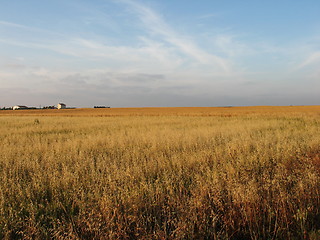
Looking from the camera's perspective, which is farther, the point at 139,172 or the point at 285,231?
the point at 139,172

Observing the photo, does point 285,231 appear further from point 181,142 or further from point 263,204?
point 181,142

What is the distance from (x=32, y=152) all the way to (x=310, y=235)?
9052 mm

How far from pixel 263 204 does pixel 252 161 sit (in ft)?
8.84

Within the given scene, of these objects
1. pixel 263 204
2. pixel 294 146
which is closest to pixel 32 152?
pixel 263 204

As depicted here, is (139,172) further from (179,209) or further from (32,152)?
(32,152)

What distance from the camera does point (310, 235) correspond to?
9.38ft

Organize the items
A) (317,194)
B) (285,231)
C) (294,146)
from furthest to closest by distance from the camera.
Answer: (294,146) → (317,194) → (285,231)

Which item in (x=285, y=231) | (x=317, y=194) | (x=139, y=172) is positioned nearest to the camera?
(x=285, y=231)

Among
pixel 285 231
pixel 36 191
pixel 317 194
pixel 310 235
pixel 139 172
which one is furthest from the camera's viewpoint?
pixel 139 172

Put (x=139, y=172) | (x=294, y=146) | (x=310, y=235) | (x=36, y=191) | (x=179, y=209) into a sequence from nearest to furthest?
(x=310, y=235)
(x=179, y=209)
(x=36, y=191)
(x=139, y=172)
(x=294, y=146)

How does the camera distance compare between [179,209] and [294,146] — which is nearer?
[179,209]

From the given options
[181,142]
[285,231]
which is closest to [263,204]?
[285,231]

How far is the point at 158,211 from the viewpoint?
353 centimetres

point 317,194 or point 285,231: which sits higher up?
point 317,194
